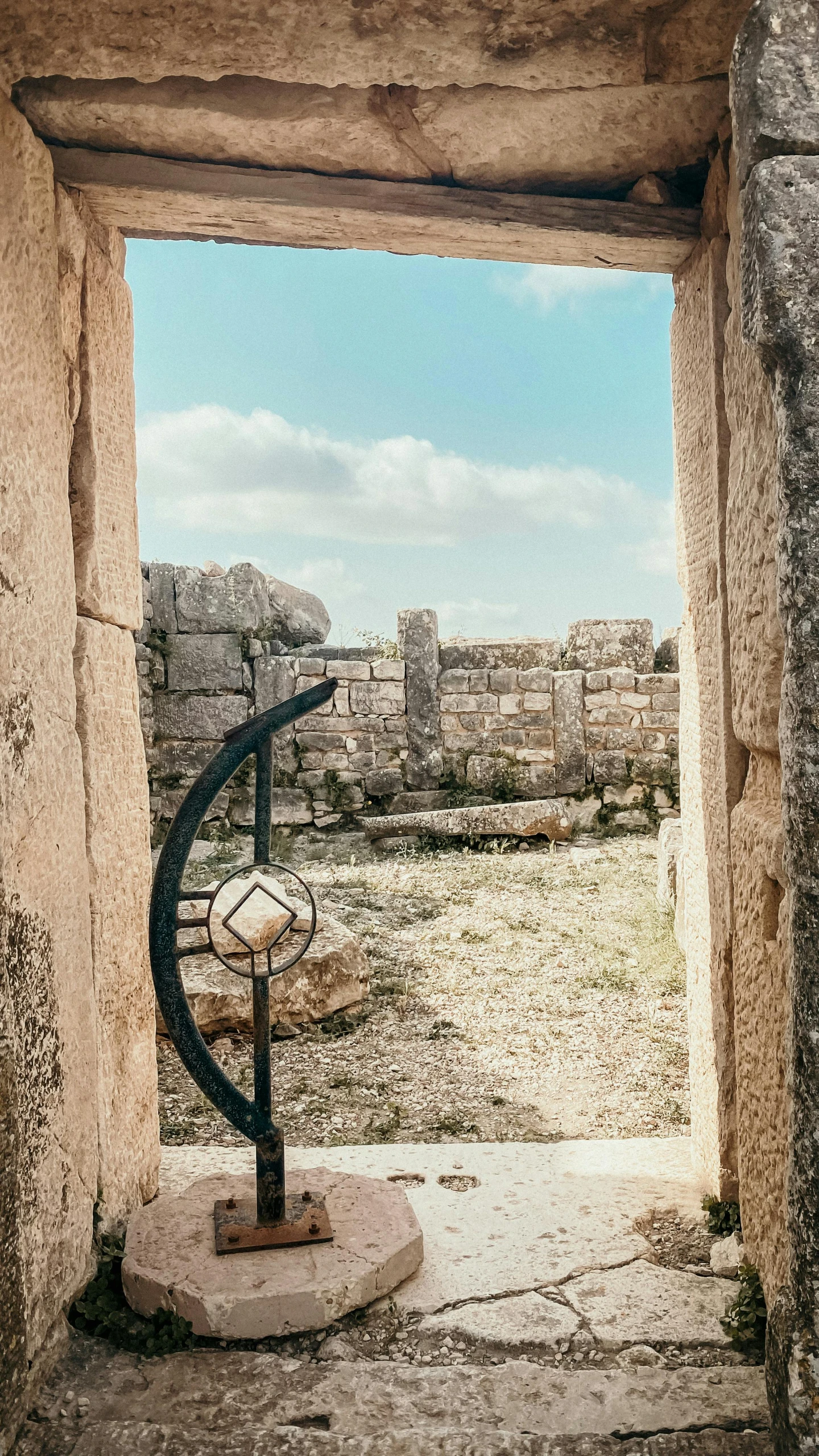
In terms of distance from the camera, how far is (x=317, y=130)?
7.49 feet

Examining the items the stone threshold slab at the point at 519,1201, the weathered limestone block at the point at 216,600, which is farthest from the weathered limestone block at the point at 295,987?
the weathered limestone block at the point at 216,600

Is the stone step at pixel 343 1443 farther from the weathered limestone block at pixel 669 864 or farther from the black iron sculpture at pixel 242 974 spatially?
the weathered limestone block at pixel 669 864

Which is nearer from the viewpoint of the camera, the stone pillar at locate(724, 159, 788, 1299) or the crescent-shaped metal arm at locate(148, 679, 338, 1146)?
the stone pillar at locate(724, 159, 788, 1299)

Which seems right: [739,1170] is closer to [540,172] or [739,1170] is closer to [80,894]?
[80,894]

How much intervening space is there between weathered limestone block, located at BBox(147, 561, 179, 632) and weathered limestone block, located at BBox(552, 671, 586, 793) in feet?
12.3

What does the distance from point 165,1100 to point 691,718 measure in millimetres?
2562

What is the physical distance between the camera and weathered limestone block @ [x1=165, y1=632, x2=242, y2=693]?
30.4ft

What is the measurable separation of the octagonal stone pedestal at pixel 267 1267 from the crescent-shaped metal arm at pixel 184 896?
0.28m

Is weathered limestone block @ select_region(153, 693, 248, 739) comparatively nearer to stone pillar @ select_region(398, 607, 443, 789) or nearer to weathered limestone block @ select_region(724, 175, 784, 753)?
stone pillar @ select_region(398, 607, 443, 789)

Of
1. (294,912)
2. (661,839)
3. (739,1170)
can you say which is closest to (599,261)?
(294,912)

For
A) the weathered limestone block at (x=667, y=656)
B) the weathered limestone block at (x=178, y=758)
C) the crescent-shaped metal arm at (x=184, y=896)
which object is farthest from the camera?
the weathered limestone block at (x=667, y=656)

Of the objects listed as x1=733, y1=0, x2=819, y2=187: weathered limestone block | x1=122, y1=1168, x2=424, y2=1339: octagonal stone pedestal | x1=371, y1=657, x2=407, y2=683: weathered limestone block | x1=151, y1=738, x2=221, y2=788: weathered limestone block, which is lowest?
x1=122, y1=1168, x2=424, y2=1339: octagonal stone pedestal

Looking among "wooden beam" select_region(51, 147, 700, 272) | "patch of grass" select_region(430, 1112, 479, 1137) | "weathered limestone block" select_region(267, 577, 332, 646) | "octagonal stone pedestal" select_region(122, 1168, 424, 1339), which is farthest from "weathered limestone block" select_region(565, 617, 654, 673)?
"octagonal stone pedestal" select_region(122, 1168, 424, 1339)

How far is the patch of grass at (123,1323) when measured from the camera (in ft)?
6.98
